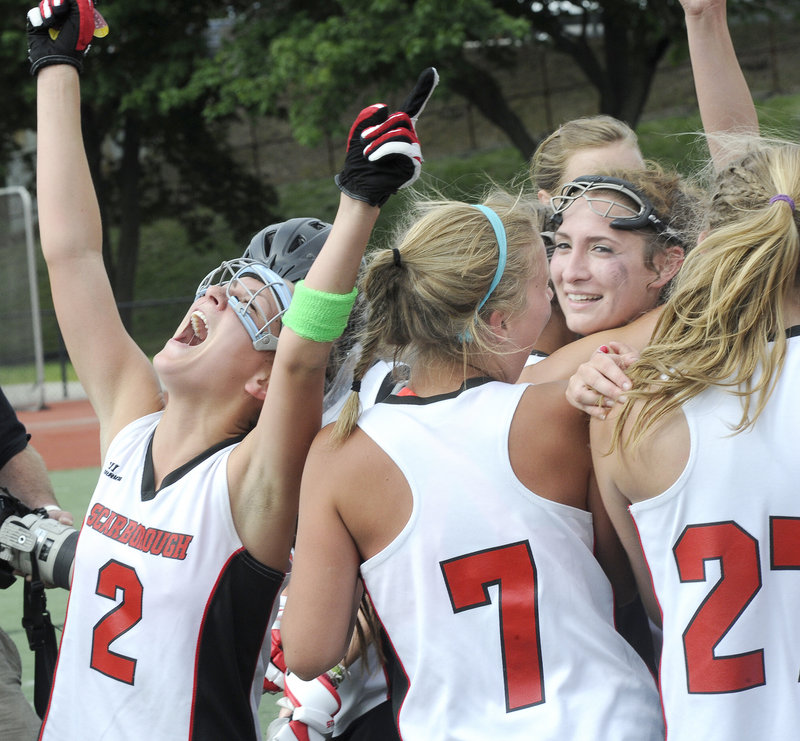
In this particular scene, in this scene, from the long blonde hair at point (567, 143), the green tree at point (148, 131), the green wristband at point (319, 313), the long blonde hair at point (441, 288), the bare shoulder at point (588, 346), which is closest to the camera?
the green wristband at point (319, 313)

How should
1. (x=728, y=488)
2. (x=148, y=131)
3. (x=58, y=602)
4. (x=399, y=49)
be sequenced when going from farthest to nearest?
(x=148, y=131)
(x=399, y=49)
(x=58, y=602)
(x=728, y=488)

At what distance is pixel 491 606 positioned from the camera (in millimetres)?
1737

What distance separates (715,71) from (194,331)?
1646 mm

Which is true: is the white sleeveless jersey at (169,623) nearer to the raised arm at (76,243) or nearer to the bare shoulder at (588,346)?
the raised arm at (76,243)

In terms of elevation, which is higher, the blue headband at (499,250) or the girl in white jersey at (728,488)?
the blue headband at (499,250)

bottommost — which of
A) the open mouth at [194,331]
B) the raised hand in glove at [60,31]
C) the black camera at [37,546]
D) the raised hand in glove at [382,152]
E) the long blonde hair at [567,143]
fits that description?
the black camera at [37,546]

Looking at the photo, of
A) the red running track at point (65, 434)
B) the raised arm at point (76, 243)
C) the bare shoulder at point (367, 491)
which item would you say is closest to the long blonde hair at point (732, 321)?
the bare shoulder at point (367, 491)

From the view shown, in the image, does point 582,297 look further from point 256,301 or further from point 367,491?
point 367,491

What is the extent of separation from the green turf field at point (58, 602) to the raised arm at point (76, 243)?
2.83ft

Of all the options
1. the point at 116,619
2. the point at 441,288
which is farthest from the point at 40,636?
the point at 441,288

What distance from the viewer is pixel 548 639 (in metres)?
1.72

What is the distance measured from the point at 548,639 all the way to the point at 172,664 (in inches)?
31.7

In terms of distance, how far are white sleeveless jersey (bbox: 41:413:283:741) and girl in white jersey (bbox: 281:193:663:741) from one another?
0.91ft

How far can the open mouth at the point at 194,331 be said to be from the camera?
2.25m
